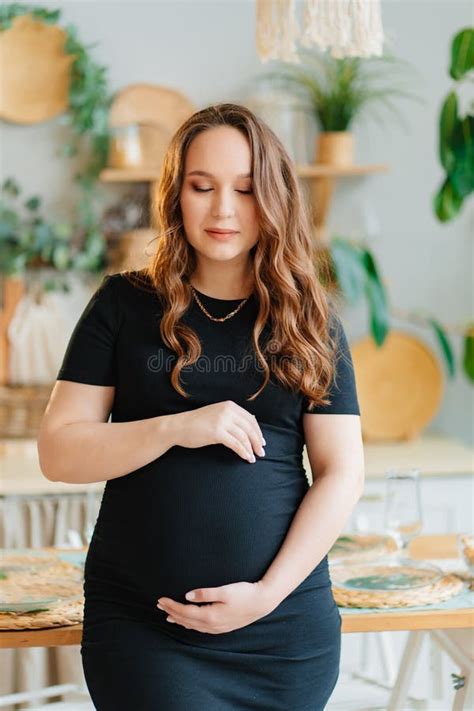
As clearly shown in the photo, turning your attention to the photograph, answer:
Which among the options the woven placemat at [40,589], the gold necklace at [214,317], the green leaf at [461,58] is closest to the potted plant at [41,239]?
the green leaf at [461,58]

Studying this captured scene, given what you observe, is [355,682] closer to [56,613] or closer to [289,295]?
[56,613]

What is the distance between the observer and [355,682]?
2.65m

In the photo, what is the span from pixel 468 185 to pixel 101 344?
1681mm

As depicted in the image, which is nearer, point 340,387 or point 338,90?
point 340,387

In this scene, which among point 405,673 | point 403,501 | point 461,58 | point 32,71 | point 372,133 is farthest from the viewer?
point 372,133

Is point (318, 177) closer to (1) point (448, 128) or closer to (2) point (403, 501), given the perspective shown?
(1) point (448, 128)

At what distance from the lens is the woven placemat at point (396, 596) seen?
1885 mm

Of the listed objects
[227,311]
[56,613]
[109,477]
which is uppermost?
[227,311]

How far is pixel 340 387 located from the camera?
177 cm

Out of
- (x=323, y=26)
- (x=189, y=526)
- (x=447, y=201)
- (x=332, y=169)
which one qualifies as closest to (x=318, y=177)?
(x=332, y=169)

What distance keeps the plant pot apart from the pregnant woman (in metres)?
2.17

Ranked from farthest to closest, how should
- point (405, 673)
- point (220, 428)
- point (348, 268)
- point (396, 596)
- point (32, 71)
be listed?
point (32, 71) → point (348, 268) → point (405, 673) → point (396, 596) → point (220, 428)

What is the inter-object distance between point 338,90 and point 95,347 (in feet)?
7.99

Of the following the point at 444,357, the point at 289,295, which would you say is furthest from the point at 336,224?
the point at 289,295
